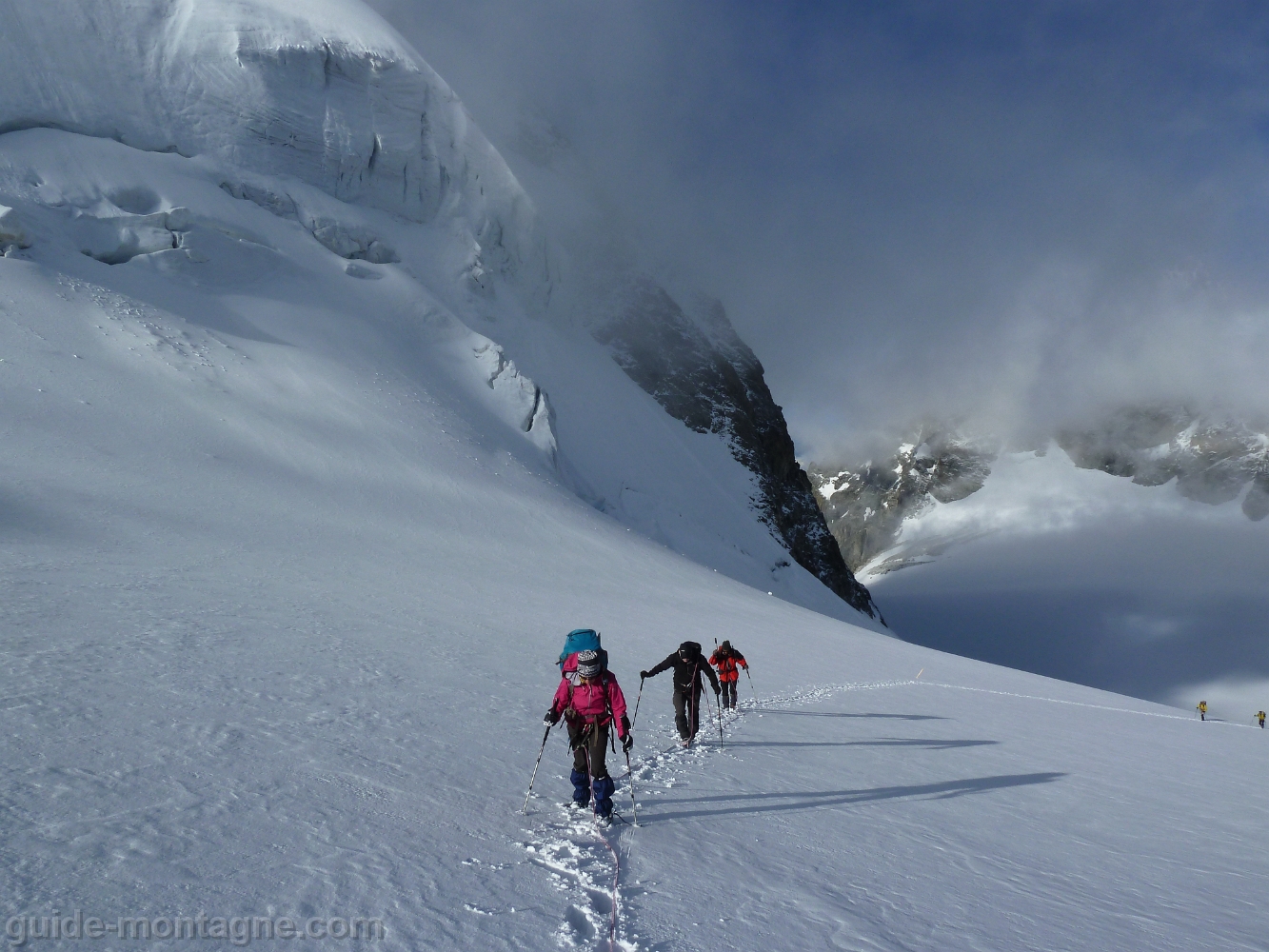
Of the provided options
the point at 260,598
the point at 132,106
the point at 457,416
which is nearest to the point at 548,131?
the point at 132,106

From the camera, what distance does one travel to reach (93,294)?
28.3 meters

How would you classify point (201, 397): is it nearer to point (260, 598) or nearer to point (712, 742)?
point (260, 598)

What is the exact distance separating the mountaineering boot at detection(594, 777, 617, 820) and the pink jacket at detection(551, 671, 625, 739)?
1.14 ft

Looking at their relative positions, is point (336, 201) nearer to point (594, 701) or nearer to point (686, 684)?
point (686, 684)

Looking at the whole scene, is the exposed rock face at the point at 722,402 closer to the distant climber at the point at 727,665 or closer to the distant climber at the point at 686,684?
the distant climber at the point at 727,665

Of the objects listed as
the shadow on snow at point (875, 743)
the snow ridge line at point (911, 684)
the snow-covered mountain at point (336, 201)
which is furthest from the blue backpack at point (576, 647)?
the snow-covered mountain at point (336, 201)

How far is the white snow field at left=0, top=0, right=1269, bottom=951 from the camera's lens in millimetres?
4160

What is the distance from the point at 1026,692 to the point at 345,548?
17.6 m

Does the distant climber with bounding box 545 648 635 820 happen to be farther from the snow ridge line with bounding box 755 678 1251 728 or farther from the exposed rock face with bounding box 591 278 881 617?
the exposed rock face with bounding box 591 278 881 617

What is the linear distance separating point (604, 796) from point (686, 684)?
11.5 ft

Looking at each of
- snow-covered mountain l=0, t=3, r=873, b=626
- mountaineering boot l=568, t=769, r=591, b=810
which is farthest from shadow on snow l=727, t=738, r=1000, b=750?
snow-covered mountain l=0, t=3, r=873, b=626

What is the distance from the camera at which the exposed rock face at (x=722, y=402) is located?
71.6 metres

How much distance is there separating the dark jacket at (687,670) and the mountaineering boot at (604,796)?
10.4ft

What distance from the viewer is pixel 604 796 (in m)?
5.46
